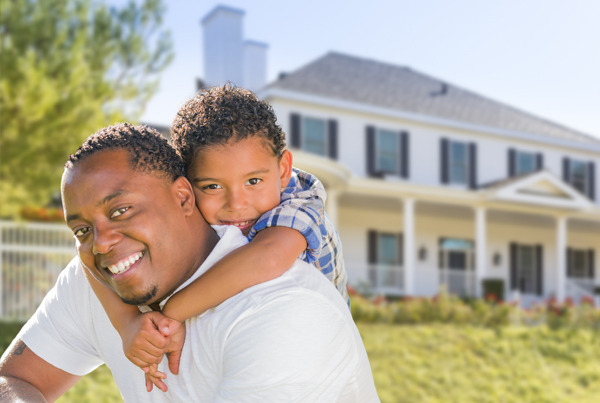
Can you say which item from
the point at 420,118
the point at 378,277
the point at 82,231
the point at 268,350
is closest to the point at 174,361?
the point at 268,350

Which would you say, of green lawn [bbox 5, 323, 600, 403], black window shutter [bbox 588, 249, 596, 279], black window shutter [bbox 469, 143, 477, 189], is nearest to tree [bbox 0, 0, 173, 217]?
green lawn [bbox 5, 323, 600, 403]

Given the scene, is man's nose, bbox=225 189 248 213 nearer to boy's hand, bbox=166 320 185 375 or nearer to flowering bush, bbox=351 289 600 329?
boy's hand, bbox=166 320 185 375

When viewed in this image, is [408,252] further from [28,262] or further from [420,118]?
[28,262]

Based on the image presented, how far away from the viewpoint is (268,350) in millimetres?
1521

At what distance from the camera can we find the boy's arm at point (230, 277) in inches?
68.4

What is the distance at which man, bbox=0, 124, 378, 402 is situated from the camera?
155cm

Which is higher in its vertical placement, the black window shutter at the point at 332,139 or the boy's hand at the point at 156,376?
the boy's hand at the point at 156,376

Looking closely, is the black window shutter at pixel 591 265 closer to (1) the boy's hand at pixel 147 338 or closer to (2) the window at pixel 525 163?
(2) the window at pixel 525 163

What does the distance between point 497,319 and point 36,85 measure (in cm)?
1045

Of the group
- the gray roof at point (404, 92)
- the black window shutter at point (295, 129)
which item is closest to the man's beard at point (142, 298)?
the black window shutter at point (295, 129)

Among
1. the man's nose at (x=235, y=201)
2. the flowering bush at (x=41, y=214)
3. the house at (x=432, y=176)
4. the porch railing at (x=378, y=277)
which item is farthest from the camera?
the house at (x=432, y=176)

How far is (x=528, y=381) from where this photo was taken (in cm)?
975

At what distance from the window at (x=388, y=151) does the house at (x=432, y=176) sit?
0.03m

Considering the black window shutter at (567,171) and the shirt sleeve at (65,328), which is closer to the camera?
the shirt sleeve at (65,328)
